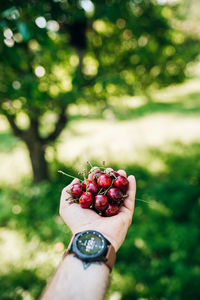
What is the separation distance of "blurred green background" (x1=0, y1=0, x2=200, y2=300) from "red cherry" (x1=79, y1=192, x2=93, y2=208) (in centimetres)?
134

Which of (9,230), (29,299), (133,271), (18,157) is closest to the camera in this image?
(29,299)

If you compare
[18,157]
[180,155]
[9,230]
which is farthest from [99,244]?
[18,157]

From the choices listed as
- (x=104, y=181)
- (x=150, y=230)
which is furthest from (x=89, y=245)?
(x=150, y=230)

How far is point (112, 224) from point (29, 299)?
194 centimetres

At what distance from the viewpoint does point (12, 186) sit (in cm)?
607

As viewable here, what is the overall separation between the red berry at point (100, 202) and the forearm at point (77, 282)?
0.56m

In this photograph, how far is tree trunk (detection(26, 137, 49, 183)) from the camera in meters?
5.55

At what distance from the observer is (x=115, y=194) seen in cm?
226

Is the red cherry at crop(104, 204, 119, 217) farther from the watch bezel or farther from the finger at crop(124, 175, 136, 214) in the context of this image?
the watch bezel

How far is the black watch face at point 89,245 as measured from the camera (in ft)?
5.62

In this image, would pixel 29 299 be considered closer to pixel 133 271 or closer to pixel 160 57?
pixel 133 271

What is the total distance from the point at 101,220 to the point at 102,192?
0.31 meters

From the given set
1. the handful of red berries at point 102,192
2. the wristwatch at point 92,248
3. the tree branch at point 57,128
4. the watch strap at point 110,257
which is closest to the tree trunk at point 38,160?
the tree branch at point 57,128

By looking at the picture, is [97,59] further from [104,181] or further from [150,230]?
[104,181]
